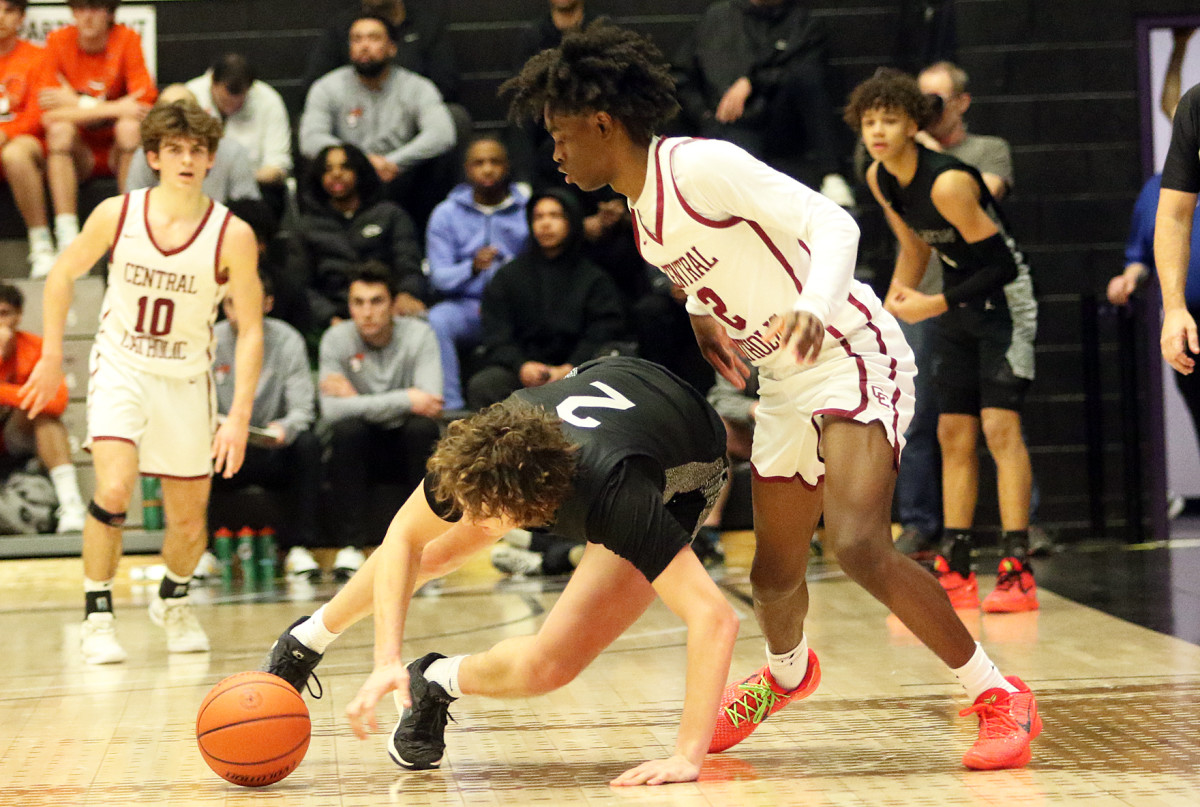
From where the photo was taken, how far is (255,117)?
805cm

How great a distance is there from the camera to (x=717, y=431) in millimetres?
3377

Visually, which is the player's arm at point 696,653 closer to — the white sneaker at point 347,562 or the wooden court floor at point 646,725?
the wooden court floor at point 646,725

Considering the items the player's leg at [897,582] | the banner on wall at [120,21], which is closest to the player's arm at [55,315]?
the player's leg at [897,582]

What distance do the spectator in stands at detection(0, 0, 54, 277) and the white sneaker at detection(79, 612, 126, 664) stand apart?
11.4 ft

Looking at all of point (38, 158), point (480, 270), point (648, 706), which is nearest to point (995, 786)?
point (648, 706)

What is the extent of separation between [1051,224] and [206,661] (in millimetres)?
5085

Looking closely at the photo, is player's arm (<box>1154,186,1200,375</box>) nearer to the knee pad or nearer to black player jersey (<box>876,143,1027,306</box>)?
black player jersey (<box>876,143,1027,306</box>)

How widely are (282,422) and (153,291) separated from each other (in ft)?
6.44

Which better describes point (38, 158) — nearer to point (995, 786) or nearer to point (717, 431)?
point (717, 431)

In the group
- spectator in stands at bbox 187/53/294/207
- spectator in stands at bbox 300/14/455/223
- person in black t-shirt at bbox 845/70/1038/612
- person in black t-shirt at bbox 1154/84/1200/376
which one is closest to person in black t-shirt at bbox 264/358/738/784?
person in black t-shirt at bbox 1154/84/1200/376

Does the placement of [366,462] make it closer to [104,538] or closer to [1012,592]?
[104,538]

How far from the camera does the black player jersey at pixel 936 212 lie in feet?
16.7

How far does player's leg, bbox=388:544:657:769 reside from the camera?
3162 mm

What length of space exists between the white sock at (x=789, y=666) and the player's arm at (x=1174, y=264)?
1.20 m
